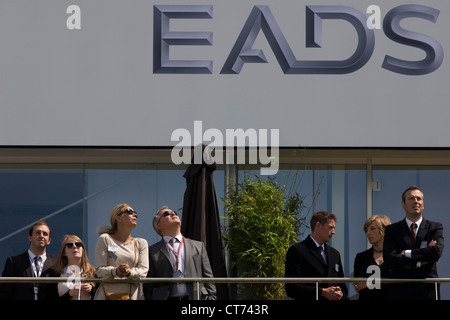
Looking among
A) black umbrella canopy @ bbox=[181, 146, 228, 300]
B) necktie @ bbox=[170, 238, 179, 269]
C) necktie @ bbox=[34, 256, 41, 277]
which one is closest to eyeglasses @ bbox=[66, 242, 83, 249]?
necktie @ bbox=[34, 256, 41, 277]

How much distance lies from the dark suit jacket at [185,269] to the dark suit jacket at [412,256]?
196cm

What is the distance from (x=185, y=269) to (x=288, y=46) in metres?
4.59

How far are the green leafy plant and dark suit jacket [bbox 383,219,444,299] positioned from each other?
6.66 ft

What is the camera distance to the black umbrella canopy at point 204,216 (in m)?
10.7

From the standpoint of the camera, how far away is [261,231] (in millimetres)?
11430

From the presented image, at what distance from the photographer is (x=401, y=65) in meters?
12.8

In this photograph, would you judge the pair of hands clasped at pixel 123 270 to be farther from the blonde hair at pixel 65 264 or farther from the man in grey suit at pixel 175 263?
the blonde hair at pixel 65 264

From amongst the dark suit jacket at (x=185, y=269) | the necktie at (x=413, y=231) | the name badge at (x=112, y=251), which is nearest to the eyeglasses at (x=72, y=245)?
the name badge at (x=112, y=251)

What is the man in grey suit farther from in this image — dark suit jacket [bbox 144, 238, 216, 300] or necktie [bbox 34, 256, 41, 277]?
necktie [bbox 34, 256, 41, 277]

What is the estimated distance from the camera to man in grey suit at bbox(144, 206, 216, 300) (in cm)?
920

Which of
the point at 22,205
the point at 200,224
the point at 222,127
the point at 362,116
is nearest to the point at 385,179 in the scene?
the point at 362,116

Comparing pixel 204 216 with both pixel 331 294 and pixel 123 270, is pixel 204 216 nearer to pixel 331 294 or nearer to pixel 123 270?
pixel 123 270
